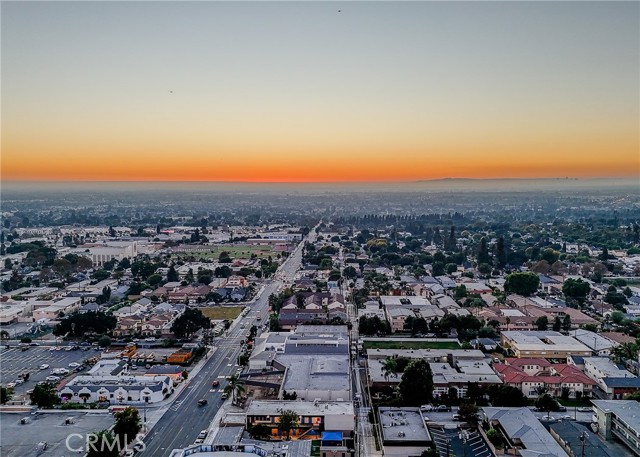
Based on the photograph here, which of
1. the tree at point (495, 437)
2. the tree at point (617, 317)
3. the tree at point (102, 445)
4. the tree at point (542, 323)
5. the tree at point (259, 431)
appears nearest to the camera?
the tree at point (102, 445)

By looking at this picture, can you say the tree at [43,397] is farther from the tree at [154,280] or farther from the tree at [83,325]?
the tree at [154,280]

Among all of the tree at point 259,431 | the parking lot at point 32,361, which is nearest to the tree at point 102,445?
the tree at point 259,431

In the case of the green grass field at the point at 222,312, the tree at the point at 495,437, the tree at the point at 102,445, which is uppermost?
the tree at the point at 102,445

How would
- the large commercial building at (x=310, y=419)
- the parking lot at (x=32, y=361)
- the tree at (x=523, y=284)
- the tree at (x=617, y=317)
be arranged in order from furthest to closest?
1. the tree at (x=523, y=284)
2. the tree at (x=617, y=317)
3. the parking lot at (x=32, y=361)
4. the large commercial building at (x=310, y=419)

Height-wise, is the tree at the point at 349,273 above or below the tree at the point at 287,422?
below

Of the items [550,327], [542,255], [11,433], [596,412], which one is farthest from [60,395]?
[542,255]

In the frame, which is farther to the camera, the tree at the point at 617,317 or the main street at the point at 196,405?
the tree at the point at 617,317
